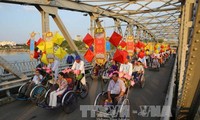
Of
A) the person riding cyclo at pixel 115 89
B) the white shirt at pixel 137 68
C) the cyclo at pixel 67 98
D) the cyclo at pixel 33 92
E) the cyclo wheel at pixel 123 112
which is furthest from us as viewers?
the white shirt at pixel 137 68

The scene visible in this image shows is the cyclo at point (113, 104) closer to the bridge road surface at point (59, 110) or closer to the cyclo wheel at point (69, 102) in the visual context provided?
the bridge road surface at point (59, 110)

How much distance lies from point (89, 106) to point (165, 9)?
9330mm

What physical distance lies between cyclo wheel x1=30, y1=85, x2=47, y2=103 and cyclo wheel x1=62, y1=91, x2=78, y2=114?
0.83 metres

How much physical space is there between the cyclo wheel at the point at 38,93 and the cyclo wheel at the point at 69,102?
83 centimetres

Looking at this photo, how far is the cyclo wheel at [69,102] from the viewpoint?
5970 millimetres

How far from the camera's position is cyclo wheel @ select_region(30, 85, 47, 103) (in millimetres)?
6270

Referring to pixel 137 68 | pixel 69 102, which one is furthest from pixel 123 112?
pixel 137 68

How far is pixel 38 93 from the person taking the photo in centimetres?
670

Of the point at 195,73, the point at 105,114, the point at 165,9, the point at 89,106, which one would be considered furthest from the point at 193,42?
the point at 165,9

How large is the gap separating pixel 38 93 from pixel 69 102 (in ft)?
4.15

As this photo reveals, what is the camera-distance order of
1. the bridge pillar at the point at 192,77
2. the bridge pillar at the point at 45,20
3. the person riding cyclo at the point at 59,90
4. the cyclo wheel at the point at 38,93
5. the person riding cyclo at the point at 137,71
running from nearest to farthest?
the bridge pillar at the point at 192,77 < the person riding cyclo at the point at 59,90 < the cyclo wheel at the point at 38,93 < the bridge pillar at the point at 45,20 < the person riding cyclo at the point at 137,71

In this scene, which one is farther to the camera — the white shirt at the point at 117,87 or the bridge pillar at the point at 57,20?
the bridge pillar at the point at 57,20

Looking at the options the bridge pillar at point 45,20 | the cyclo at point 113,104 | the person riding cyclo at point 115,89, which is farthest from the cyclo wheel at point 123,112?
the bridge pillar at point 45,20

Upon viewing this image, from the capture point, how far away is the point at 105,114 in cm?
479
